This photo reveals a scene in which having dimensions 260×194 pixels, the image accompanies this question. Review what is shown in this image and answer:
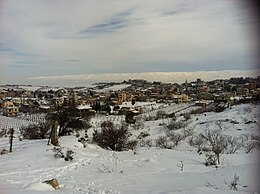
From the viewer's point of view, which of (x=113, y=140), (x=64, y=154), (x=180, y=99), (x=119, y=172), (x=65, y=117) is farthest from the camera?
(x=180, y=99)

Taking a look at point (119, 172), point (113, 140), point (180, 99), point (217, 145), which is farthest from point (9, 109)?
point (180, 99)

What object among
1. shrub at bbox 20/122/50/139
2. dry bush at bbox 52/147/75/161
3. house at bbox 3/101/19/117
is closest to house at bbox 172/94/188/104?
house at bbox 3/101/19/117

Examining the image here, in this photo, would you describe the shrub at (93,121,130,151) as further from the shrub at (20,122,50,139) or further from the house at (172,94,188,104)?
the house at (172,94,188,104)

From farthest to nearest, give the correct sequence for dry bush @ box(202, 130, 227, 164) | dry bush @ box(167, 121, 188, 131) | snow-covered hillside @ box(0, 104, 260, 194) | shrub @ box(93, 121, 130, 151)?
1. dry bush @ box(167, 121, 188, 131)
2. shrub @ box(93, 121, 130, 151)
3. dry bush @ box(202, 130, 227, 164)
4. snow-covered hillside @ box(0, 104, 260, 194)

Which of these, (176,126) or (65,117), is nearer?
(65,117)

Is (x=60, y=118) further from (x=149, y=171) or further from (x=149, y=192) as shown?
(x=149, y=192)

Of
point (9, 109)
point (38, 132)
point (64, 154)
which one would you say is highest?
point (64, 154)

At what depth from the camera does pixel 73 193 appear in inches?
168

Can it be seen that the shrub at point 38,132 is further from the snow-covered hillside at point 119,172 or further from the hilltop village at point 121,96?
the snow-covered hillside at point 119,172

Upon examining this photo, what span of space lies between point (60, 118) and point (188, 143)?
573cm

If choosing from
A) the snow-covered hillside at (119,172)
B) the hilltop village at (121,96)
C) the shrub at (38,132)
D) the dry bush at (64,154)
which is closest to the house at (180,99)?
the hilltop village at (121,96)

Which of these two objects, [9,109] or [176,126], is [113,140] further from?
[9,109]

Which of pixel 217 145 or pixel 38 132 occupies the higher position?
pixel 217 145

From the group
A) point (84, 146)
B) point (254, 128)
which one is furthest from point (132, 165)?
point (254, 128)
